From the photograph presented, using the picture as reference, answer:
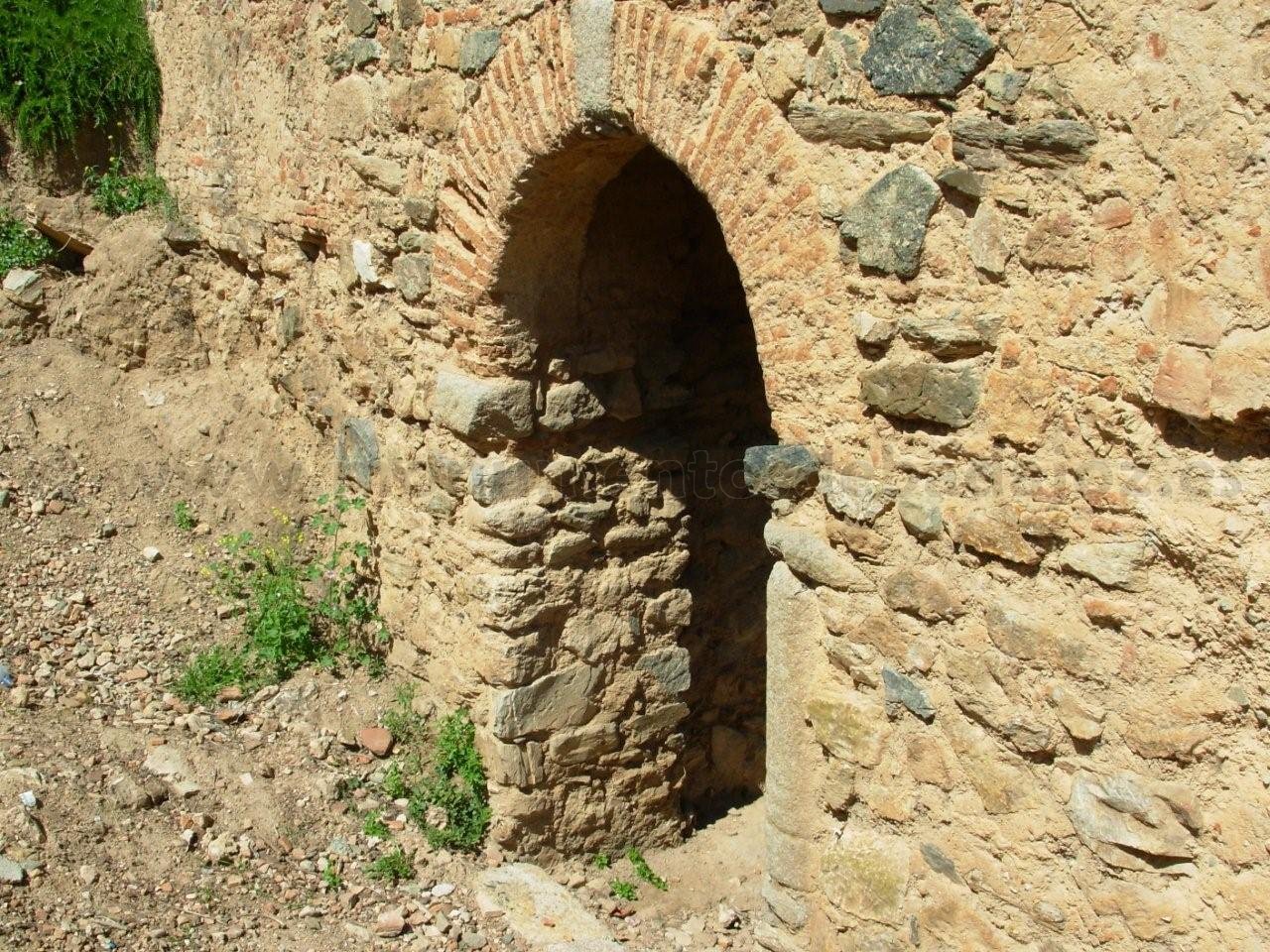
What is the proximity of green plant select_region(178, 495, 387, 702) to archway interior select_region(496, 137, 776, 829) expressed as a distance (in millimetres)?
1223

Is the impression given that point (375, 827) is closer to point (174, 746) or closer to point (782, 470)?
point (174, 746)

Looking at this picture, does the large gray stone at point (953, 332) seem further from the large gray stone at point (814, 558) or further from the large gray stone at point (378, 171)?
the large gray stone at point (378, 171)

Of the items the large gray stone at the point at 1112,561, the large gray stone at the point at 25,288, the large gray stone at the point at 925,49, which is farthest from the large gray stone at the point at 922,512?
the large gray stone at the point at 25,288

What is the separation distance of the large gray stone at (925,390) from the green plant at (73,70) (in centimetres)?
471

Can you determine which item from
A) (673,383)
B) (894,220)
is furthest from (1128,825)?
(673,383)

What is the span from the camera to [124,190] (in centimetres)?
644

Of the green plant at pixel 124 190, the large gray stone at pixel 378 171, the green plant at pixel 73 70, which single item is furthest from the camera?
the green plant at pixel 124 190

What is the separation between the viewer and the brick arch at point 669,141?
10.3 ft

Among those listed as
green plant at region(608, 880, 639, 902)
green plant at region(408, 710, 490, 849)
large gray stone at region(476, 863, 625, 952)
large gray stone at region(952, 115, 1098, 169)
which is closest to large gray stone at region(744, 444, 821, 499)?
large gray stone at region(952, 115, 1098, 169)

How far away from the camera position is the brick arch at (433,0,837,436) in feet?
10.3

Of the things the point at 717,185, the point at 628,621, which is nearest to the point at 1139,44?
the point at 717,185

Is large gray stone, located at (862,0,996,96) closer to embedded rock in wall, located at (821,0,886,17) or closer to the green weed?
embedded rock in wall, located at (821,0,886,17)

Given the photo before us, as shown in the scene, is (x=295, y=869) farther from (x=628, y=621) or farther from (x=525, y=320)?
(x=525, y=320)

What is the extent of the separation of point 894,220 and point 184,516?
13.0ft
